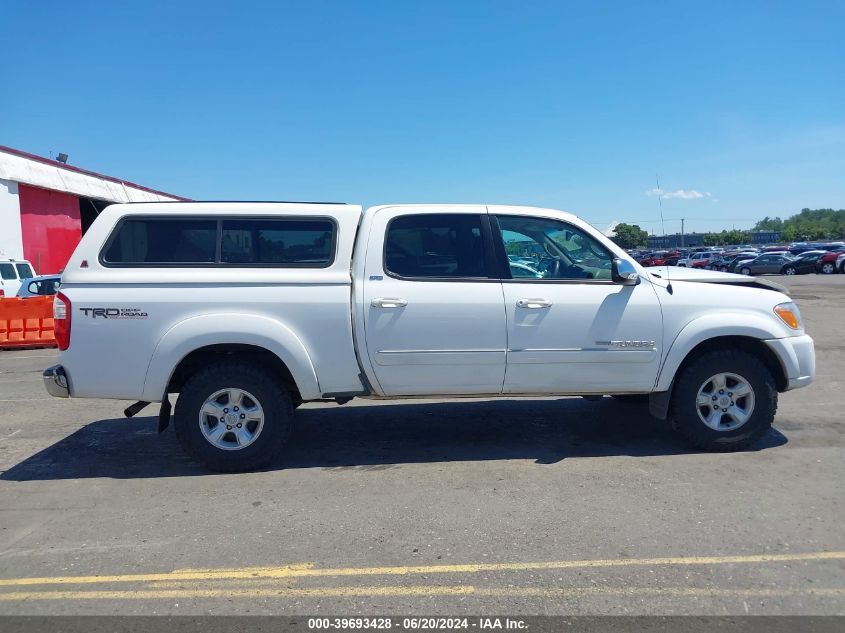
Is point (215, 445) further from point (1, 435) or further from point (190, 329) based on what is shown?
point (1, 435)

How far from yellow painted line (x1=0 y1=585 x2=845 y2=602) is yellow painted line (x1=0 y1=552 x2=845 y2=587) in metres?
0.13

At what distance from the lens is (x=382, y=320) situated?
17.0 ft

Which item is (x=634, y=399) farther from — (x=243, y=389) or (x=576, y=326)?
(x=243, y=389)

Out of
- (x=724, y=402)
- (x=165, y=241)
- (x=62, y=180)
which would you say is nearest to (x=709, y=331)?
(x=724, y=402)

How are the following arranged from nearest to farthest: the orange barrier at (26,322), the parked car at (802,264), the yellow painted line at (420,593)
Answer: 1. the yellow painted line at (420,593)
2. the orange barrier at (26,322)
3. the parked car at (802,264)

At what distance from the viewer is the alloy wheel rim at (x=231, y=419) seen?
5.23 m

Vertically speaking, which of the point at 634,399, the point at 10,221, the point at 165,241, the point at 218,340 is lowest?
the point at 634,399

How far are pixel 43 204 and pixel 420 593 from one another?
2711 cm

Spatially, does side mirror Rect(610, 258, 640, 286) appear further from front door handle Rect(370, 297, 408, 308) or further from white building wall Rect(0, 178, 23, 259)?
white building wall Rect(0, 178, 23, 259)

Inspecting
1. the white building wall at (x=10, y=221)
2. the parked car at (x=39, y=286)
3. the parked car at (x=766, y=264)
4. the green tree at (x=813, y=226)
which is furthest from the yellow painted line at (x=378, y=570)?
the green tree at (x=813, y=226)

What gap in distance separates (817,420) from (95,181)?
30.3m

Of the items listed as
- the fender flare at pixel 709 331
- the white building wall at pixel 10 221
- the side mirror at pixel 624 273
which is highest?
the white building wall at pixel 10 221

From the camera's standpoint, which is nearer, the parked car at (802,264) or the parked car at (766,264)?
the parked car at (802,264)

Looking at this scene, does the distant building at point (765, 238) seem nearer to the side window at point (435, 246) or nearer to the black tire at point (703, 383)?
the black tire at point (703, 383)
